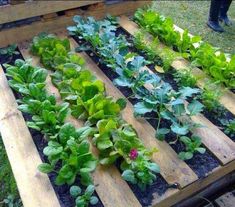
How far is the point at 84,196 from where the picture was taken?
135 centimetres

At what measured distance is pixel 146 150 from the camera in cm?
151

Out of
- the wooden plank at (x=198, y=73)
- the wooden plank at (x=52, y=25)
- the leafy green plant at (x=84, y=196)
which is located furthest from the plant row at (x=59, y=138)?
the wooden plank at (x=198, y=73)

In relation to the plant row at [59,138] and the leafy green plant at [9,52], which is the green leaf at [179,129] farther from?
the leafy green plant at [9,52]

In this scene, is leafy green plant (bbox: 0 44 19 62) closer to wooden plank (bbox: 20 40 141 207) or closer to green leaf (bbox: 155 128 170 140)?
wooden plank (bbox: 20 40 141 207)

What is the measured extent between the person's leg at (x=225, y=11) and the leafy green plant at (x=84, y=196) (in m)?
2.76

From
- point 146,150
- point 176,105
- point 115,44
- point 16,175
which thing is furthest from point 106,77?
point 16,175

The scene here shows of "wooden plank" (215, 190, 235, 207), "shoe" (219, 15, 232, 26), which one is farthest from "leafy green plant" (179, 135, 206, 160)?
"shoe" (219, 15, 232, 26)

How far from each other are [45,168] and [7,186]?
648 mm

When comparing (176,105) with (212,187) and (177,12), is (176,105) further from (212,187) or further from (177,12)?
(177,12)

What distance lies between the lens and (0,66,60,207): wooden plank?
1.38m

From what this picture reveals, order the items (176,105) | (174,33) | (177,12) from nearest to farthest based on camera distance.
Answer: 1. (176,105)
2. (174,33)
3. (177,12)

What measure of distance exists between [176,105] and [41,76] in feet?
2.65

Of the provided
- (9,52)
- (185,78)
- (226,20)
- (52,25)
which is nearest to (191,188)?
(185,78)

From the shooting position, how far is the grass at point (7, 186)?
73.1 inches
